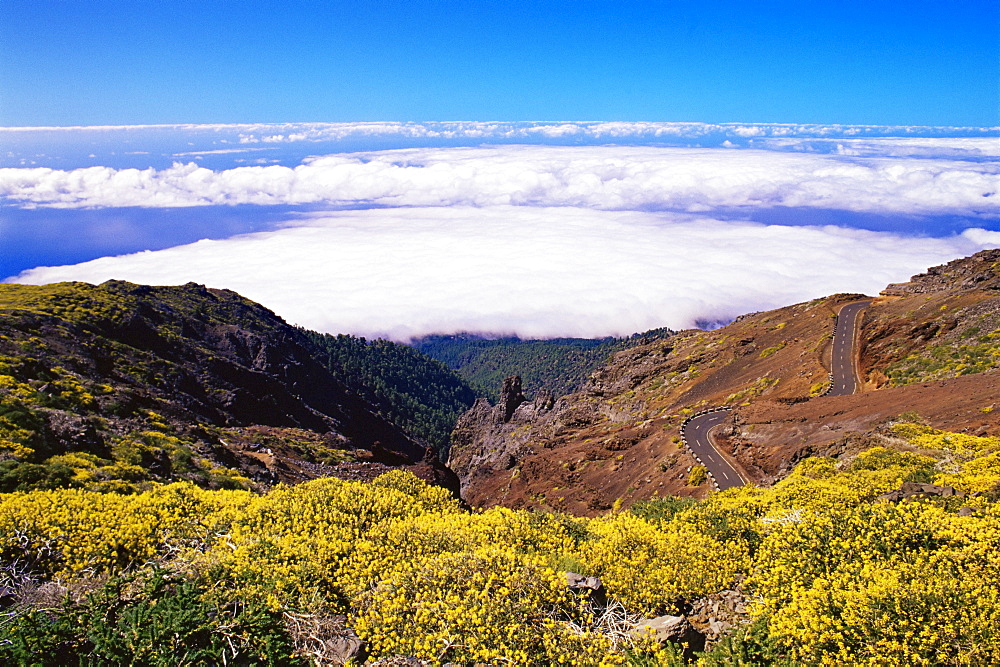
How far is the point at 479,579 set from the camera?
9.23 metres

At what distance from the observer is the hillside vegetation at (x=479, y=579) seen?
737 centimetres

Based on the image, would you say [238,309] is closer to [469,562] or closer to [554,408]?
[554,408]

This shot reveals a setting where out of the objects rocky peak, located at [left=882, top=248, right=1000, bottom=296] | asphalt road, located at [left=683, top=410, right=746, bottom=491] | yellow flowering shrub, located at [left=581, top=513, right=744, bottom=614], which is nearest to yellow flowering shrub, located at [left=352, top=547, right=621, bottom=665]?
yellow flowering shrub, located at [left=581, top=513, right=744, bottom=614]

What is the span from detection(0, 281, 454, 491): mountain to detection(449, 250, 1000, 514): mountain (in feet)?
39.8

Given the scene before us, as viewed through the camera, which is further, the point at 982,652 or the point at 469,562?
the point at 469,562

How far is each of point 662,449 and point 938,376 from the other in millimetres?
17527

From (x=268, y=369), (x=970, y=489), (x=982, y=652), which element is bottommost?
(x=268, y=369)

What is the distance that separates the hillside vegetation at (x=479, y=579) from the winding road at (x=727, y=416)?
51.9ft

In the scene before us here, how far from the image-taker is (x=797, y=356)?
4875cm

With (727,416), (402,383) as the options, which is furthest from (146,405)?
(402,383)

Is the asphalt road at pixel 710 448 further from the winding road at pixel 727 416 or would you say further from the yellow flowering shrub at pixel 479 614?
the yellow flowering shrub at pixel 479 614

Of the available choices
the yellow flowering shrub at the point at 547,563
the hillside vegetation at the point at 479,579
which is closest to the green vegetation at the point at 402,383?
the yellow flowering shrub at the point at 547,563

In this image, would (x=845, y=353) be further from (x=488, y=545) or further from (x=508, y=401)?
(x=488, y=545)

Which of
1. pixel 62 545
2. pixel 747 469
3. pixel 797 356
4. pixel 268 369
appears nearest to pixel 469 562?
pixel 62 545
